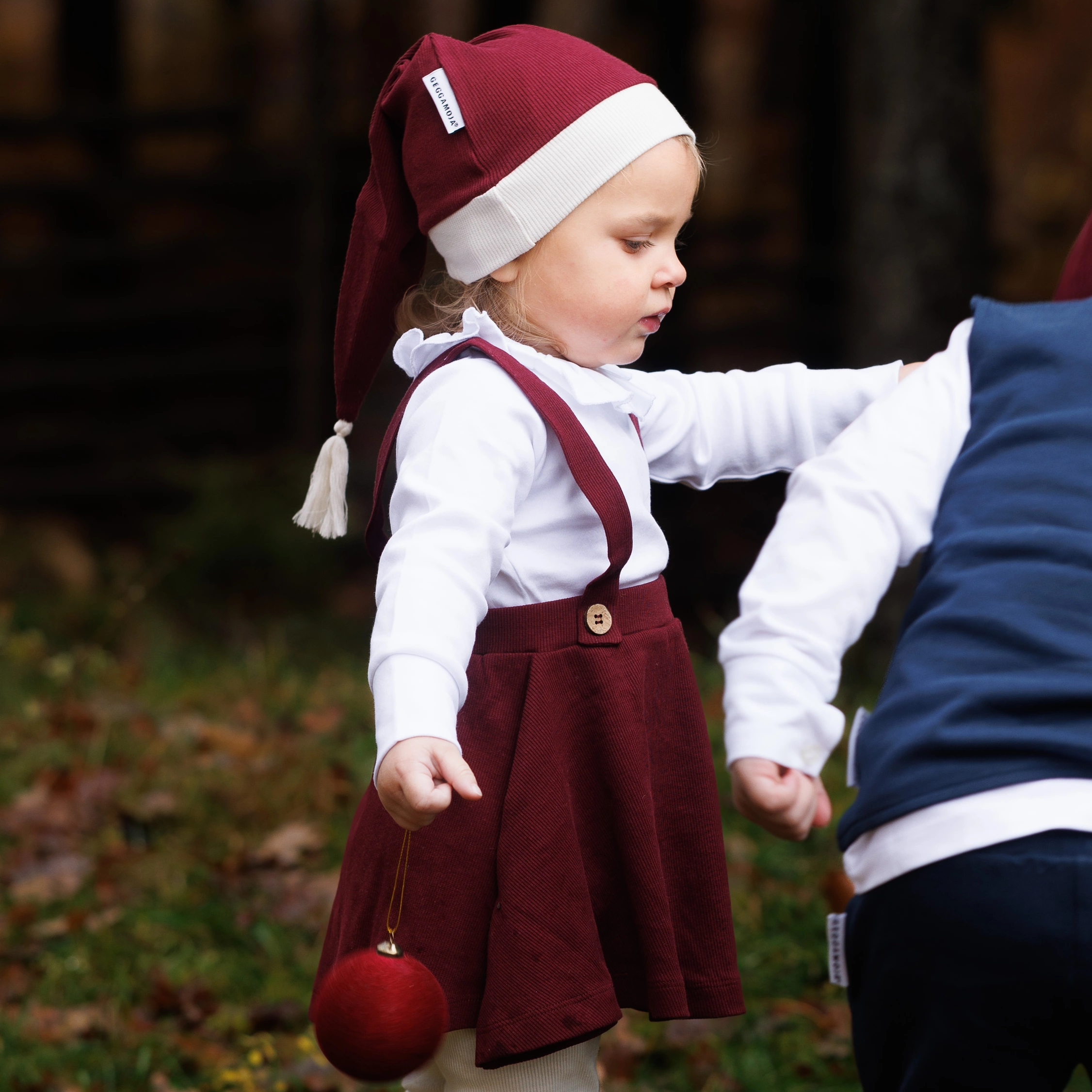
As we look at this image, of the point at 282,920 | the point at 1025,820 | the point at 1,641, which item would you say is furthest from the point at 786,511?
the point at 1,641

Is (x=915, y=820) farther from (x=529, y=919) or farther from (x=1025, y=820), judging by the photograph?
(x=529, y=919)

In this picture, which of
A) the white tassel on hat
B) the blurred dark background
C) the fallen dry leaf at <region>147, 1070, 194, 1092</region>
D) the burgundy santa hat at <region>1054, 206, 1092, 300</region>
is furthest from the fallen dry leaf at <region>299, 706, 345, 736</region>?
the burgundy santa hat at <region>1054, 206, 1092, 300</region>

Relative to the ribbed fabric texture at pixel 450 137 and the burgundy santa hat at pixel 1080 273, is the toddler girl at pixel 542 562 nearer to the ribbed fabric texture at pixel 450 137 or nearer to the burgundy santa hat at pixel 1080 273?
the ribbed fabric texture at pixel 450 137

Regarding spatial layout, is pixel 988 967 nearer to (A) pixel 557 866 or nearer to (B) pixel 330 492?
(A) pixel 557 866

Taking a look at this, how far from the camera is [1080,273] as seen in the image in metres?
1.76

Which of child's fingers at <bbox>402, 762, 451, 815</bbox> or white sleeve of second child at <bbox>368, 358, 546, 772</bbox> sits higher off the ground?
A: white sleeve of second child at <bbox>368, 358, 546, 772</bbox>

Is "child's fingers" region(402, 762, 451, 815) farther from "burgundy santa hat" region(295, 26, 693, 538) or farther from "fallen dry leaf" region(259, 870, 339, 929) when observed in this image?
"fallen dry leaf" region(259, 870, 339, 929)

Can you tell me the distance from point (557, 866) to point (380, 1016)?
277mm

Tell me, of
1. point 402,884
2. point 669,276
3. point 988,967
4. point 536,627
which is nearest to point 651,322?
point 669,276

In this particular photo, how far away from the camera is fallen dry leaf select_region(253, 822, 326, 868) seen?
3.44 meters

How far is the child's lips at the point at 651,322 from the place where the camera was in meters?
1.80

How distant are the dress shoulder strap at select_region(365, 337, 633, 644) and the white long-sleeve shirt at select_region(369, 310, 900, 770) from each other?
0.02 m

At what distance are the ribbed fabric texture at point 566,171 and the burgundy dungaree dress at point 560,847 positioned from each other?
0.49 ft

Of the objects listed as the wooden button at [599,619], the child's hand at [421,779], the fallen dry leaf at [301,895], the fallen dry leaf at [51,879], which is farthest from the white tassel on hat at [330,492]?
the fallen dry leaf at [51,879]
